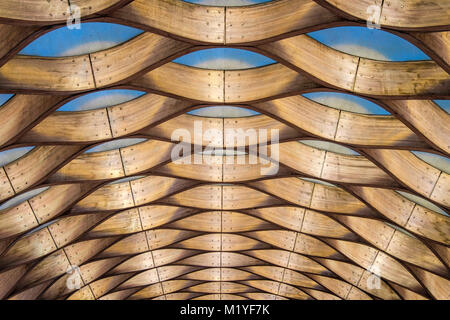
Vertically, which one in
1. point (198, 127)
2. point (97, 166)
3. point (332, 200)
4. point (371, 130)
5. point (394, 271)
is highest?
point (198, 127)

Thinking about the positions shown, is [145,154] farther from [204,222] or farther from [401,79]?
[401,79]

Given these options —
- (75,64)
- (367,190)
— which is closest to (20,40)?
(75,64)

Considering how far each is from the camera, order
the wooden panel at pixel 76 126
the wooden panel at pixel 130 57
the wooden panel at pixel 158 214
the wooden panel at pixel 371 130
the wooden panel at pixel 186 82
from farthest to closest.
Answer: the wooden panel at pixel 158 214, the wooden panel at pixel 76 126, the wooden panel at pixel 371 130, the wooden panel at pixel 186 82, the wooden panel at pixel 130 57

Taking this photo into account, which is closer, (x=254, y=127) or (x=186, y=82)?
(x=186, y=82)

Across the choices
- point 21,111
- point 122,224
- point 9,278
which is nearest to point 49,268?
point 9,278

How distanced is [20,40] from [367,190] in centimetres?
1992

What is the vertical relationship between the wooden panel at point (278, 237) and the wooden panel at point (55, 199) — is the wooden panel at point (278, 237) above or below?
above

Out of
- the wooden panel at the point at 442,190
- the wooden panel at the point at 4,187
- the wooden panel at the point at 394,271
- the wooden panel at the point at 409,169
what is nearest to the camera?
the wooden panel at the point at 442,190

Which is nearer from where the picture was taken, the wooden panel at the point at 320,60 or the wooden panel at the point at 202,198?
the wooden panel at the point at 320,60

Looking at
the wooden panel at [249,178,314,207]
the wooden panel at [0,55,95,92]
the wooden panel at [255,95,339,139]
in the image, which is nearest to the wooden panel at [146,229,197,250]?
the wooden panel at [249,178,314,207]

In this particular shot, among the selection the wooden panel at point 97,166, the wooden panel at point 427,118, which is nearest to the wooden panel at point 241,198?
the wooden panel at point 97,166

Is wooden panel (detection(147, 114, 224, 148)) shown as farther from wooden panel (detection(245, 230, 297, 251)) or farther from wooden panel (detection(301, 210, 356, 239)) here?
wooden panel (detection(245, 230, 297, 251))

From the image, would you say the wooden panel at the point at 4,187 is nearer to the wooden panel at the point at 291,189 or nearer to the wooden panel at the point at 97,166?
the wooden panel at the point at 97,166
